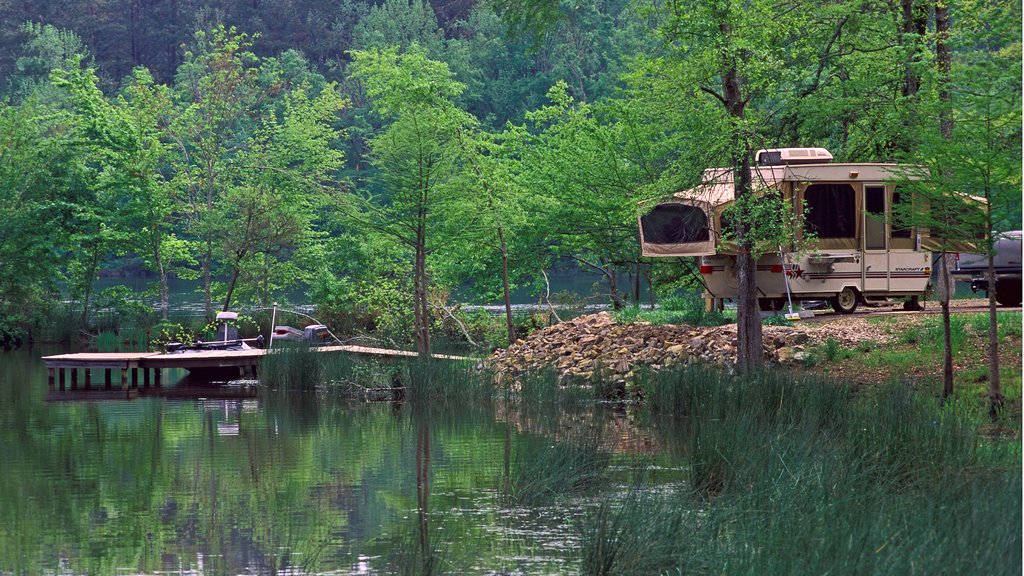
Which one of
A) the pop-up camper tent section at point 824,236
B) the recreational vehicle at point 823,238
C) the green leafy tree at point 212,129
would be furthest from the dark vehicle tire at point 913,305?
the green leafy tree at point 212,129

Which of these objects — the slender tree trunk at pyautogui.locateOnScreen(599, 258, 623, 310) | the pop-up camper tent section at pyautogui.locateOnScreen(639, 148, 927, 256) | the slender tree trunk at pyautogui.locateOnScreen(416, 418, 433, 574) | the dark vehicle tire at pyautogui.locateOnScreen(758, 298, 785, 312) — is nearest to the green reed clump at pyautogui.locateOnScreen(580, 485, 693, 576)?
the slender tree trunk at pyautogui.locateOnScreen(416, 418, 433, 574)

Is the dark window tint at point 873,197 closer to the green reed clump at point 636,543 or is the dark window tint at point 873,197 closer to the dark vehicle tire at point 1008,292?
the dark vehicle tire at point 1008,292

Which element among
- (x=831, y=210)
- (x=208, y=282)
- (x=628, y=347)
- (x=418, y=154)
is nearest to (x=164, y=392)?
(x=418, y=154)

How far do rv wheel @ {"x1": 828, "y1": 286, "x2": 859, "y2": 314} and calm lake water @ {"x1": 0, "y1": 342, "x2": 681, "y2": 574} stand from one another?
4.63 metres

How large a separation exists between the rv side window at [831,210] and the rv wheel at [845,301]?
0.91 metres

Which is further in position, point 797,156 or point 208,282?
point 208,282

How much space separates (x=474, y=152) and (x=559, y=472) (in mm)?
12821

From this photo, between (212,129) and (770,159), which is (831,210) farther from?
(212,129)

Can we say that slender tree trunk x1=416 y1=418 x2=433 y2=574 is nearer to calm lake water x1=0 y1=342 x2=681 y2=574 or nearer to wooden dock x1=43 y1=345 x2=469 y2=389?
calm lake water x1=0 y1=342 x2=681 y2=574

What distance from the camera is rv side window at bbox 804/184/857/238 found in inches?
789

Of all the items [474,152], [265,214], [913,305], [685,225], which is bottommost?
[913,305]

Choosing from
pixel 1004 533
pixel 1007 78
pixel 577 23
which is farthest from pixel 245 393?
pixel 577 23

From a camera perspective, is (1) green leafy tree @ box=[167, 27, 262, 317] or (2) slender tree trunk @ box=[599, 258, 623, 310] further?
(1) green leafy tree @ box=[167, 27, 262, 317]

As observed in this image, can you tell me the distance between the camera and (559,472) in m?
11.7
